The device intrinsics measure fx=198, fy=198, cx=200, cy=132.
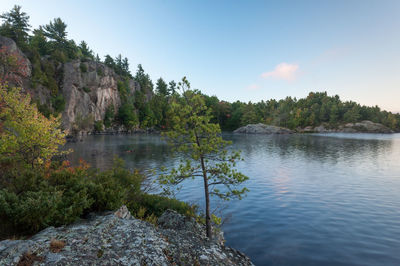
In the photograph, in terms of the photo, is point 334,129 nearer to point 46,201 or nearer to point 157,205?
point 157,205

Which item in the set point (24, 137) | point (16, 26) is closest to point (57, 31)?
point (16, 26)

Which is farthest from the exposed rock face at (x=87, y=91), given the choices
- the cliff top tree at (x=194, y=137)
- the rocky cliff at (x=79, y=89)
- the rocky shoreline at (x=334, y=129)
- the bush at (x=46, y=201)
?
the rocky shoreline at (x=334, y=129)

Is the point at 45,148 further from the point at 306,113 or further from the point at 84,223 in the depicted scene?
the point at 306,113

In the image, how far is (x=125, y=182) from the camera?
14.2m

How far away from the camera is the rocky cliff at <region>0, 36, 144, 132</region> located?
64688 millimetres

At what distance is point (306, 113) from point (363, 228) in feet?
579

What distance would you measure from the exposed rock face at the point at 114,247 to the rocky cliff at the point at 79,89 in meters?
67.1

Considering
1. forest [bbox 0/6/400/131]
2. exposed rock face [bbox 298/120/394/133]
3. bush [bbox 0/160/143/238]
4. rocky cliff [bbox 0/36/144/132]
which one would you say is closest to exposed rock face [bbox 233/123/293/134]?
forest [bbox 0/6/400/131]

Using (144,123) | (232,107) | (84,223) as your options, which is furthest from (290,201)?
(232,107)

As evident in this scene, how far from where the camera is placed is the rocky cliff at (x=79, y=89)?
6469cm

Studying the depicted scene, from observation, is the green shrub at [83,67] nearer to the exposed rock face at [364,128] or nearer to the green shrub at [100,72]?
the green shrub at [100,72]

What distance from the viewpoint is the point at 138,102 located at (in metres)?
130

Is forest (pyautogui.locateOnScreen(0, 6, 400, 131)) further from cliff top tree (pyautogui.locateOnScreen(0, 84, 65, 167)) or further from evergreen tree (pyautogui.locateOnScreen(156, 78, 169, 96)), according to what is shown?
cliff top tree (pyautogui.locateOnScreen(0, 84, 65, 167))

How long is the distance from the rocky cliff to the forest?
1.71 metres
